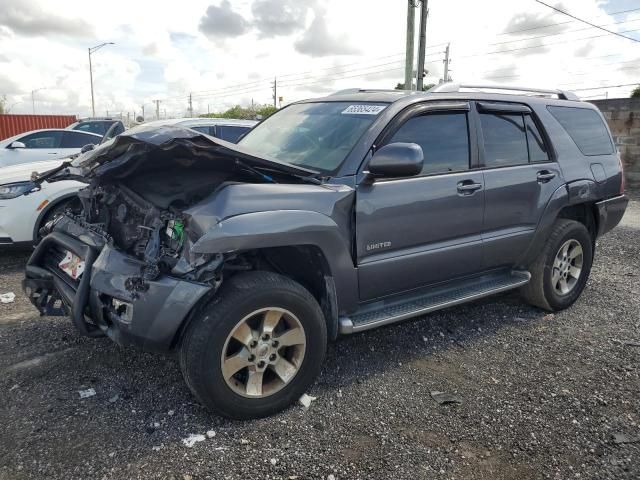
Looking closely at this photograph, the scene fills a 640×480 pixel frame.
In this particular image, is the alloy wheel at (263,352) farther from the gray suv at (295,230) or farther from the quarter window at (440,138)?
the quarter window at (440,138)

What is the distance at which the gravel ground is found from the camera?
102 inches

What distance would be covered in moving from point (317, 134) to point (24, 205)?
3657 mm

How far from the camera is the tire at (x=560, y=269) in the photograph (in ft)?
14.8

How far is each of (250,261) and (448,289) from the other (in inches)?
63.2

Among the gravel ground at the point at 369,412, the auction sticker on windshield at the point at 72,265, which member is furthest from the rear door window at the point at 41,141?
the auction sticker on windshield at the point at 72,265

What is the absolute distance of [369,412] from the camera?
121 inches

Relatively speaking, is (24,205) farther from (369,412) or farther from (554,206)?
(554,206)

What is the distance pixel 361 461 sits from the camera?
2.63 m

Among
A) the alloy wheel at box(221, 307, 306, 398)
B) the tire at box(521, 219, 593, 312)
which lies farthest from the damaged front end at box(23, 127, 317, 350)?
the tire at box(521, 219, 593, 312)

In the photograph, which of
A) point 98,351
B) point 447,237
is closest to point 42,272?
point 98,351

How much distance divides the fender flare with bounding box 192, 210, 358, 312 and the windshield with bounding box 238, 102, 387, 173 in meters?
0.50

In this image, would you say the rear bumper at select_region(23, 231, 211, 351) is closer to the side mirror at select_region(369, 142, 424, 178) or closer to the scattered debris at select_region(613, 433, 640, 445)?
the side mirror at select_region(369, 142, 424, 178)

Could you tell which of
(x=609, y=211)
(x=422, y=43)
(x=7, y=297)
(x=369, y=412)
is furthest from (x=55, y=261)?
(x=422, y=43)

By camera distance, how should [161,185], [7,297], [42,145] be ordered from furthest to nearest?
[42,145]
[7,297]
[161,185]
